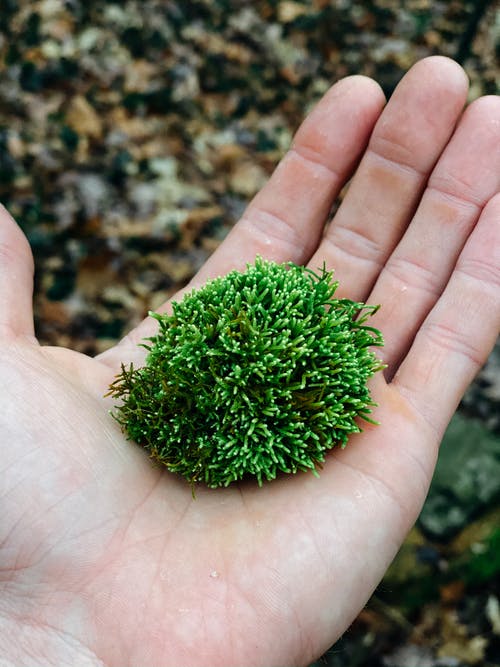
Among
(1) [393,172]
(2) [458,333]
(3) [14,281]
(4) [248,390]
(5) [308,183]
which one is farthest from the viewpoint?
(5) [308,183]

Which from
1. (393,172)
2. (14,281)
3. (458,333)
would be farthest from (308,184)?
(14,281)

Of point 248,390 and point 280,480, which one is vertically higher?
point 248,390

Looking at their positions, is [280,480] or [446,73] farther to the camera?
[446,73]

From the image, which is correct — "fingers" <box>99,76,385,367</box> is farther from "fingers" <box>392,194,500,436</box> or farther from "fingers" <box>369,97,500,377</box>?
"fingers" <box>392,194,500,436</box>

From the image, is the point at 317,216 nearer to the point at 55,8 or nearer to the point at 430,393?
the point at 430,393

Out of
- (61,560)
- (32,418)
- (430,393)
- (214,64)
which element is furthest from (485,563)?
(214,64)

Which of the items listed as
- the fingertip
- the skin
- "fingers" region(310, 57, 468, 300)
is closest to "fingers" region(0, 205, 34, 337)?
the skin

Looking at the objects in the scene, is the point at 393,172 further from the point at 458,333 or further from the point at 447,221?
the point at 458,333
